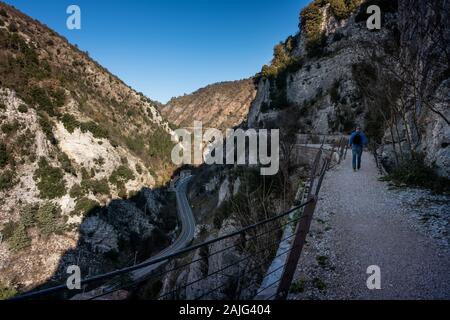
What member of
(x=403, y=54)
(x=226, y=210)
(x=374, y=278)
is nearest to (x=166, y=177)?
(x=226, y=210)

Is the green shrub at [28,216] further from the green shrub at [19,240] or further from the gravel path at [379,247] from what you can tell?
the gravel path at [379,247]

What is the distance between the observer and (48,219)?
121ft

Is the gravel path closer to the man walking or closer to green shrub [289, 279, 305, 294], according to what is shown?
green shrub [289, 279, 305, 294]

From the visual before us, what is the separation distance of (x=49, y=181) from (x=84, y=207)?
647 cm

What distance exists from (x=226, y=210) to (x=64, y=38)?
78739 mm

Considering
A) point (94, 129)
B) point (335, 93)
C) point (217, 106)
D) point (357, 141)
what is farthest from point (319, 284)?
point (217, 106)

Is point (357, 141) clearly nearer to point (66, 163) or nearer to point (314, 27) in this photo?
point (314, 27)

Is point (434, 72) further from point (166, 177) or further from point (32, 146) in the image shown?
point (166, 177)

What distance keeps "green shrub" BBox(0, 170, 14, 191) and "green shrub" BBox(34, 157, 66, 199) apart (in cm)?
290

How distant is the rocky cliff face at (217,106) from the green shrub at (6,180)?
263ft

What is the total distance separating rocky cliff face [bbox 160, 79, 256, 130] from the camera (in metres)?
116

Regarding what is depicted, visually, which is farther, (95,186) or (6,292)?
(95,186)

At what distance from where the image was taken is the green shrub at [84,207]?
40719mm

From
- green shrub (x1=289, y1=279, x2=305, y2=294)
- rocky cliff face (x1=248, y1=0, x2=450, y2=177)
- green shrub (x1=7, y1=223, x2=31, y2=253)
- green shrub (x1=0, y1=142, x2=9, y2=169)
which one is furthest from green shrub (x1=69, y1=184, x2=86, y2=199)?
green shrub (x1=289, y1=279, x2=305, y2=294)
